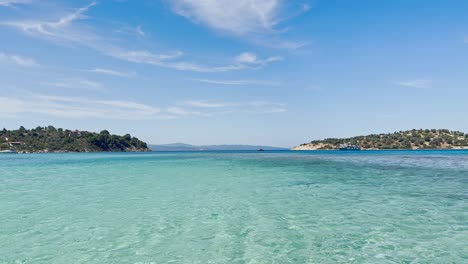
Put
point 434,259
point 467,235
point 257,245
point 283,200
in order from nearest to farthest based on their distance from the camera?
point 434,259 → point 257,245 → point 467,235 → point 283,200

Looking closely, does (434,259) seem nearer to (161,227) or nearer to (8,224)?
(161,227)

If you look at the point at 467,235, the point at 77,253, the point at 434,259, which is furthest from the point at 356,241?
the point at 77,253

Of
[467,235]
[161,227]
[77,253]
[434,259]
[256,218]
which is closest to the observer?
[434,259]

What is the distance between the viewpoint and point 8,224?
13.0 m

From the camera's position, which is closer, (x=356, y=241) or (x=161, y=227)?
(x=356, y=241)

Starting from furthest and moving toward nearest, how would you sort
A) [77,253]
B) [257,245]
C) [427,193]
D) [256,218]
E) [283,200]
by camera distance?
1. [427,193]
2. [283,200]
3. [256,218]
4. [257,245]
5. [77,253]

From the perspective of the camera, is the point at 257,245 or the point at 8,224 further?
the point at 8,224

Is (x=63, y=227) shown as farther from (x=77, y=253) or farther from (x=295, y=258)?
(x=295, y=258)

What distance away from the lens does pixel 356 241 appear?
10062 millimetres

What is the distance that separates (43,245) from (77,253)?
157cm

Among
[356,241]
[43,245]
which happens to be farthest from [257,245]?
[43,245]

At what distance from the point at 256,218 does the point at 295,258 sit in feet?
16.7

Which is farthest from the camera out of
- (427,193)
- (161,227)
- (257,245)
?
(427,193)

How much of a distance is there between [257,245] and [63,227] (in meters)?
7.49
